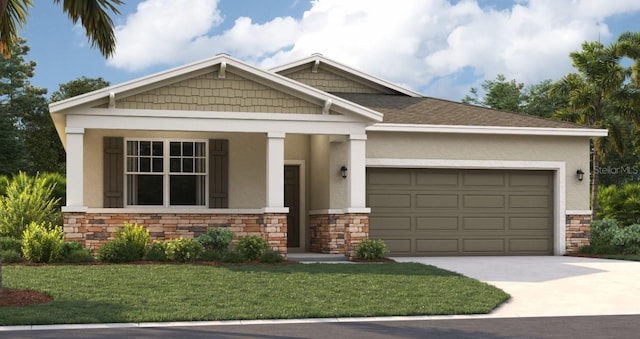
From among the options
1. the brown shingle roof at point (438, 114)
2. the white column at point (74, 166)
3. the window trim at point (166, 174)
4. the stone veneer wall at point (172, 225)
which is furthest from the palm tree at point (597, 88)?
the white column at point (74, 166)

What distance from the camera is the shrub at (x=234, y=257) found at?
17.0 metres

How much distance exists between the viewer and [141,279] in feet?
45.8

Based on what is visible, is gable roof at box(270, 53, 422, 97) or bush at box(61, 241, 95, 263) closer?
bush at box(61, 241, 95, 263)

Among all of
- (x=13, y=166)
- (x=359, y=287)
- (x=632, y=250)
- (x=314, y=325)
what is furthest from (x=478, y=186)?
(x=13, y=166)

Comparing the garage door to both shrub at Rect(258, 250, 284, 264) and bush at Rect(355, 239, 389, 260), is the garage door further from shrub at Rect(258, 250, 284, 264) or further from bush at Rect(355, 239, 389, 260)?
shrub at Rect(258, 250, 284, 264)

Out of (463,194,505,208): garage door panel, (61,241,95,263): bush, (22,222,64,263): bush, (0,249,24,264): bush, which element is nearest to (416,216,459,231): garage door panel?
(463,194,505,208): garage door panel

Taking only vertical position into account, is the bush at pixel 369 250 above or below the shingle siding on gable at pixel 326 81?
below

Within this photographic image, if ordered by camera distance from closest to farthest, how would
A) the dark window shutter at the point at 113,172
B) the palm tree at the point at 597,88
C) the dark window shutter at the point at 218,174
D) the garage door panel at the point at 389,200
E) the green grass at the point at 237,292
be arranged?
1. the green grass at the point at 237,292
2. the dark window shutter at the point at 113,172
3. the dark window shutter at the point at 218,174
4. the garage door panel at the point at 389,200
5. the palm tree at the point at 597,88

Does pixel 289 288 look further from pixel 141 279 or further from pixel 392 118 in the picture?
pixel 392 118

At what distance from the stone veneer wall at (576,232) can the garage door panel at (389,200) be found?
437 cm

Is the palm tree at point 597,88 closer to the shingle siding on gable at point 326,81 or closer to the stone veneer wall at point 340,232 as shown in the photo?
the shingle siding on gable at point 326,81

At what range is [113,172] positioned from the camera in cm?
1909

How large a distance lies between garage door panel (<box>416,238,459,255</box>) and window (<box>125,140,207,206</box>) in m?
5.47

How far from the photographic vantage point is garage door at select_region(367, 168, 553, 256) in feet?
67.3
